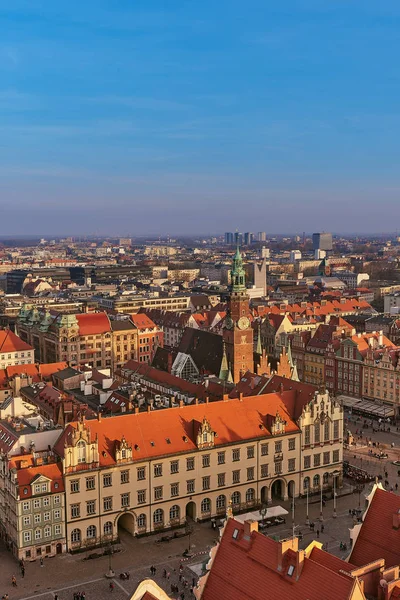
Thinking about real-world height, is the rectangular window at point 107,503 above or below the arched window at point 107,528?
above

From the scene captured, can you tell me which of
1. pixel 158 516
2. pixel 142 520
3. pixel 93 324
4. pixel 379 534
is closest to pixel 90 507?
pixel 142 520

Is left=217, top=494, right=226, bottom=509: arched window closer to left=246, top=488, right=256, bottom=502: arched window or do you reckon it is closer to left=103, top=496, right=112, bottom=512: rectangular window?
left=246, top=488, right=256, bottom=502: arched window

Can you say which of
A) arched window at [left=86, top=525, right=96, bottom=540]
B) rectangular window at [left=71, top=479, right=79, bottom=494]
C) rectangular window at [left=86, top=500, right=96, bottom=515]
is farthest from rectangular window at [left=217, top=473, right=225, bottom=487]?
rectangular window at [left=71, top=479, right=79, bottom=494]

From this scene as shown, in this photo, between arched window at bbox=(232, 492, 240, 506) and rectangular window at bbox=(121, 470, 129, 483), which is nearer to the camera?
rectangular window at bbox=(121, 470, 129, 483)

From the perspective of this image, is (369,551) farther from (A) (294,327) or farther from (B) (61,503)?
(A) (294,327)

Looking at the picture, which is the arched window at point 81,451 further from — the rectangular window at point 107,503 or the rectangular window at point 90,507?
the rectangular window at point 107,503

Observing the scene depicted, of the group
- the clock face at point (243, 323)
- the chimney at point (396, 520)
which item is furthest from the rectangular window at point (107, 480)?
the clock face at point (243, 323)
